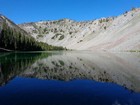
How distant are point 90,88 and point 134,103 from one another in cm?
719

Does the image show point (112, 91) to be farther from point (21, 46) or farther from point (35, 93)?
point (21, 46)

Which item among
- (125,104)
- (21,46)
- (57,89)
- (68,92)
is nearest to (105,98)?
(125,104)

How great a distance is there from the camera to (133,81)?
2877cm

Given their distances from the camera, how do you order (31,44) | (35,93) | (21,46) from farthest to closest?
(31,44) → (21,46) → (35,93)

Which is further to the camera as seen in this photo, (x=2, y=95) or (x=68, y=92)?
(x=68, y=92)

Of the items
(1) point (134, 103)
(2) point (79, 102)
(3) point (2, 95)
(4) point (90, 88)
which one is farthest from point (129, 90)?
(3) point (2, 95)

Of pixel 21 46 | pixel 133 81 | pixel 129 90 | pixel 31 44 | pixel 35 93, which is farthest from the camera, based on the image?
pixel 31 44

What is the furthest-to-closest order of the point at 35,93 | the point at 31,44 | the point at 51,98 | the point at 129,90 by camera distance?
the point at 31,44 < the point at 129,90 < the point at 35,93 < the point at 51,98

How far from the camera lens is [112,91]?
23188 millimetres

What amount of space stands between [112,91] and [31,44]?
14344 cm

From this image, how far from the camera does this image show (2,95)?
21125 millimetres

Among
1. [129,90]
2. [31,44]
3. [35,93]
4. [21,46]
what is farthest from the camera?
[31,44]

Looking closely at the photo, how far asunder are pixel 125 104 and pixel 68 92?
608 cm

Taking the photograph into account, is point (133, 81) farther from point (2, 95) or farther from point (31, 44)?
point (31, 44)
